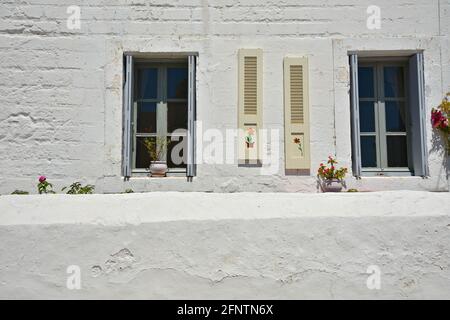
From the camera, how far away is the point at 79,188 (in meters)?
4.97

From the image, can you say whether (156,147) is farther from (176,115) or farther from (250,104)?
(250,104)

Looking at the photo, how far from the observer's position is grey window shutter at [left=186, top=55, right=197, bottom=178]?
16.5 feet

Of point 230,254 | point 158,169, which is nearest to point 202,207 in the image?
point 230,254

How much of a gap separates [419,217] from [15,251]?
329 cm

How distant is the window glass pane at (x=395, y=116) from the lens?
537cm

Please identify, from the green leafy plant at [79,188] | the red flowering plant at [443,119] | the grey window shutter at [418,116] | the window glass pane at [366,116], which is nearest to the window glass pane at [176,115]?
the green leafy plant at [79,188]

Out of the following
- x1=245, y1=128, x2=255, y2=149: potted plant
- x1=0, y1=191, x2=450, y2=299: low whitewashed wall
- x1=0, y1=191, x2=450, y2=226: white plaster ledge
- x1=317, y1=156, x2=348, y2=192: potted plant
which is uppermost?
x1=245, y1=128, x2=255, y2=149: potted plant

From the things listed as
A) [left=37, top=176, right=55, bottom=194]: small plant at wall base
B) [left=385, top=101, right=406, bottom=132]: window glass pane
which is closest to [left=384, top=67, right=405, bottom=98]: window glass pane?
[left=385, top=101, right=406, bottom=132]: window glass pane

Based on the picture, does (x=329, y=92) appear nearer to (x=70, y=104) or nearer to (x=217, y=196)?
(x=217, y=196)

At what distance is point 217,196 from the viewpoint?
3852 mm

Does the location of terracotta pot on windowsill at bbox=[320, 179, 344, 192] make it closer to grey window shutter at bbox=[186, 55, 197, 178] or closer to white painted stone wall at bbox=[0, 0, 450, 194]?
white painted stone wall at bbox=[0, 0, 450, 194]

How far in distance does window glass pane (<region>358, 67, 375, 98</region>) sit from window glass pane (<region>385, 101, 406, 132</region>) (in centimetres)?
26

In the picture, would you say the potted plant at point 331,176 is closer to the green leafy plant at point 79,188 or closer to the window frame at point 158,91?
the window frame at point 158,91
